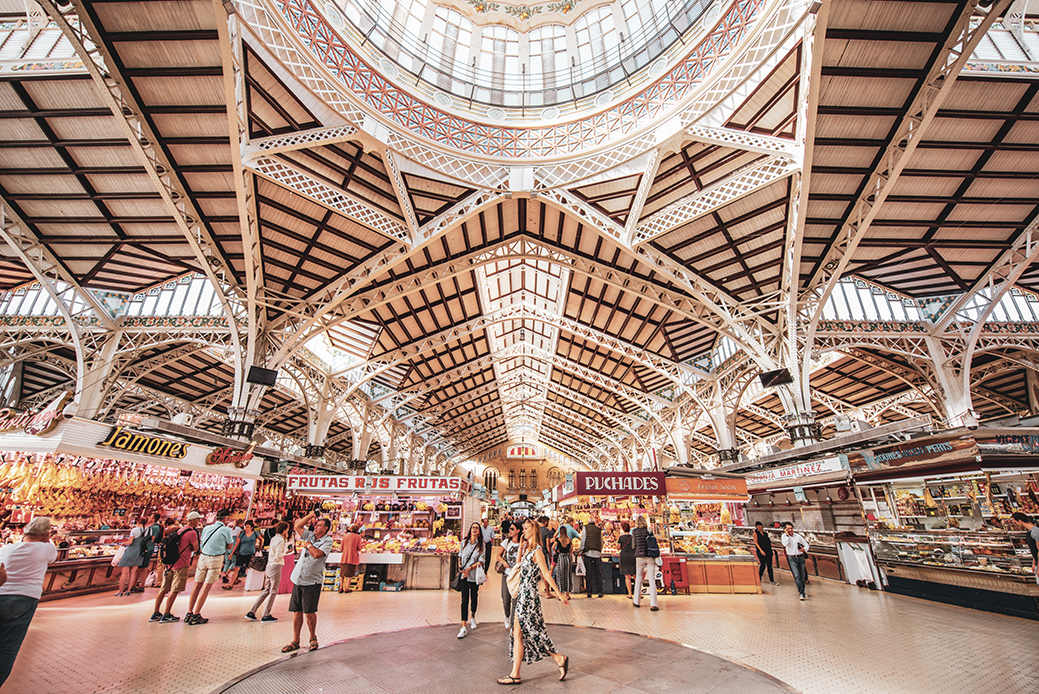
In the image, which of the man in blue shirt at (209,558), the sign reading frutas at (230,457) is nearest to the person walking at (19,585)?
the man in blue shirt at (209,558)

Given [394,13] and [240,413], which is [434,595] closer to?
[240,413]

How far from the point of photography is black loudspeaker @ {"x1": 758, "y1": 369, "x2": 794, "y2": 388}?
47.6 ft

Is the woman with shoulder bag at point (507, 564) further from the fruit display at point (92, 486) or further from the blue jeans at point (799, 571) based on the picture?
the fruit display at point (92, 486)

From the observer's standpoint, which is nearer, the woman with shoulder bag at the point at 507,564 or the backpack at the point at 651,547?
the woman with shoulder bag at the point at 507,564

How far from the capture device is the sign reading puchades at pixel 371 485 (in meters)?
13.6

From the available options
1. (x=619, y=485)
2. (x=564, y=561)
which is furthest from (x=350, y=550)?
(x=619, y=485)

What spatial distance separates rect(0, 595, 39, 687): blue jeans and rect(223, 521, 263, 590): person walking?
6.90 meters

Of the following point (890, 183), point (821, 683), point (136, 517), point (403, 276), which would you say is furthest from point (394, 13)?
point (821, 683)

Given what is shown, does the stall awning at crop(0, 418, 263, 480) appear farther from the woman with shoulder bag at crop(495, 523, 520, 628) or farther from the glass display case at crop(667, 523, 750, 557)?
the glass display case at crop(667, 523, 750, 557)

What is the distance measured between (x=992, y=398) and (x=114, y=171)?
36.8 meters

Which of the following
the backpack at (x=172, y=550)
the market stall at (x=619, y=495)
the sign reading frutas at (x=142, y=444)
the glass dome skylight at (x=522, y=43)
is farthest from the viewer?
the glass dome skylight at (x=522, y=43)

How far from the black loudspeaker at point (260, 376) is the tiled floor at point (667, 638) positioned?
Result: 22.3 feet

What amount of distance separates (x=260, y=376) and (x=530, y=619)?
13511mm

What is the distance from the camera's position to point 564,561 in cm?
1038
